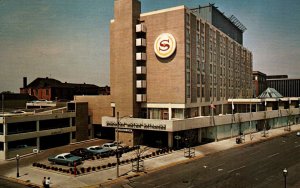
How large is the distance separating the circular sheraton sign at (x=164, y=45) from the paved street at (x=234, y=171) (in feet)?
77.0

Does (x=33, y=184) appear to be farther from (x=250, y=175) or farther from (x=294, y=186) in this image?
(x=294, y=186)

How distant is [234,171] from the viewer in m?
41.2

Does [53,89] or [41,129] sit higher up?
[53,89]

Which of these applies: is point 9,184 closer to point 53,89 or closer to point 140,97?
point 140,97

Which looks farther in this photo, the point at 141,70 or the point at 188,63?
the point at 141,70

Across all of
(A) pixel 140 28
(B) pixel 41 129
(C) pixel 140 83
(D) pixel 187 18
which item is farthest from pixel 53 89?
(D) pixel 187 18

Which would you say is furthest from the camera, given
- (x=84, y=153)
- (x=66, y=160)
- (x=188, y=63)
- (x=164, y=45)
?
(x=188, y=63)

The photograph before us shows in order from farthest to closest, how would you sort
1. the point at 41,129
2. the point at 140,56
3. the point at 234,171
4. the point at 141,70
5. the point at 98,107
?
the point at 98,107, the point at 141,70, the point at 140,56, the point at 41,129, the point at 234,171

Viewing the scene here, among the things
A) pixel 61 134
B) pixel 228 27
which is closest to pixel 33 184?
pixel 61 134

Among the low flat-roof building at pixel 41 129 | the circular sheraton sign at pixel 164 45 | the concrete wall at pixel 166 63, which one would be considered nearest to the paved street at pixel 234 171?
the concrete wall at pixel 166 63

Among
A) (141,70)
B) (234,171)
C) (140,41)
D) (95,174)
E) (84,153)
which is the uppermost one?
(140,41)

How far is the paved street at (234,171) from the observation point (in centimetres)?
3581

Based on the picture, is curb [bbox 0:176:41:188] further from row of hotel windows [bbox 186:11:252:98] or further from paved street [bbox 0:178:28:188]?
row of hotel windows [bbox 186:11:252:98]

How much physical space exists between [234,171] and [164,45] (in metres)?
31.3
